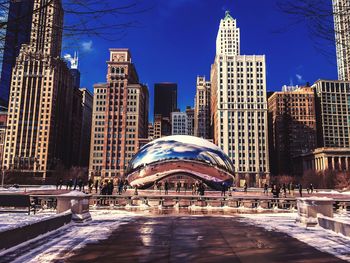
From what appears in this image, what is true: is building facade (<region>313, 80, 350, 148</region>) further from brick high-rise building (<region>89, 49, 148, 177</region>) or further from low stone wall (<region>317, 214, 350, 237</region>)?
low stone wall (<region>317, 214, 350, 237</region>)

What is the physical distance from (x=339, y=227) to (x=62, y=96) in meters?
138

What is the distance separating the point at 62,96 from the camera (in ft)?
449

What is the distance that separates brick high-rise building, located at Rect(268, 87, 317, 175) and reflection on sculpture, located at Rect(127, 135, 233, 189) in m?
102

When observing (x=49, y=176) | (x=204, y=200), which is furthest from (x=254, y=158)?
(x=204, y=200)

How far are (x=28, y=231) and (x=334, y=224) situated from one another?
9327 millimetres

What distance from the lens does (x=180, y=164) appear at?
4328 cm

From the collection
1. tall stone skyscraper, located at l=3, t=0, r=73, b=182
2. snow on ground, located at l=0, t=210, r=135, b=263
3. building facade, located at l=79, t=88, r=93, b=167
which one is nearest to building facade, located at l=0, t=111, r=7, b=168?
tall stone skyscraper, located at l=3, t=0, r=73, b=182

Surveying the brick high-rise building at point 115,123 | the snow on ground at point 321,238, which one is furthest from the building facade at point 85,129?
the snow on ground at point 321,238

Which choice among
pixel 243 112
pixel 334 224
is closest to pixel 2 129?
pixel 243 112

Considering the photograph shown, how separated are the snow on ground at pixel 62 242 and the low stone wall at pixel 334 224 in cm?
712

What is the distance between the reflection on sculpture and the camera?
43.2 metres

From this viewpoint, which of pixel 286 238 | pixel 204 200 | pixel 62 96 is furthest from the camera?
pixel 62 96

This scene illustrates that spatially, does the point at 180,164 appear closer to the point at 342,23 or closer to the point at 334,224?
the point at 334,224

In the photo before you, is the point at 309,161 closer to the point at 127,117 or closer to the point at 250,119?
the point at 250,119
